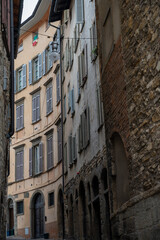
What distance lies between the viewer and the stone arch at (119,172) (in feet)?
33.8

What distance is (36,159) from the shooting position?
1083 inches

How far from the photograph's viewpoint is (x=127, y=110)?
902 centimetres

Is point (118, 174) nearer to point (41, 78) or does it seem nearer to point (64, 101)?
point (64, 101)

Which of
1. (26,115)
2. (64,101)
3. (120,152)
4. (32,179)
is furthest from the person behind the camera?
(26,115)

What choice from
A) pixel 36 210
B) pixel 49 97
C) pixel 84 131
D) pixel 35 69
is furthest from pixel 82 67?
pixel 35 69

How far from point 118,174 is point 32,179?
1708 cm

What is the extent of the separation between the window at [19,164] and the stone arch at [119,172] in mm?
17872

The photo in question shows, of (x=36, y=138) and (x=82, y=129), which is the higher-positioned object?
(x=36, y=138)

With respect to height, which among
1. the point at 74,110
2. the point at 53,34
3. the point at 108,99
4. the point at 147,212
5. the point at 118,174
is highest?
the point at 53,34

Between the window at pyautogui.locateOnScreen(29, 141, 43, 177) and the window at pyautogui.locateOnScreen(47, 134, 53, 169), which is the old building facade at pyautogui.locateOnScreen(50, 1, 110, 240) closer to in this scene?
the window at pyautogui.locateOnScreen(47, 134, 53, 169)

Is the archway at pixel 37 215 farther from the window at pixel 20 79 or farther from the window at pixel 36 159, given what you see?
the window at pixel 20 79

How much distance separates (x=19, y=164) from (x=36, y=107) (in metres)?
3.94

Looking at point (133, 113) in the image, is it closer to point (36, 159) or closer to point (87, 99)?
point (87, 99)

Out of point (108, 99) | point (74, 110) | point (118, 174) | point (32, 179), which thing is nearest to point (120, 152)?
point (118, 174)
